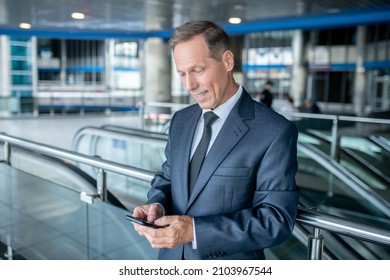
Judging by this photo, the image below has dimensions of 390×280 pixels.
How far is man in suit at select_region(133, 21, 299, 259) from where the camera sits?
140 centimetres

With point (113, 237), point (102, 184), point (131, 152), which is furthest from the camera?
point (131, 152)

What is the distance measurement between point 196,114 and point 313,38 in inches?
1179

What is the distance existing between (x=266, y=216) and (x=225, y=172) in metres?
0.21

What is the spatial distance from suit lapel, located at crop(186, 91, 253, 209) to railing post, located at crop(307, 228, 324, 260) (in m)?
0.57

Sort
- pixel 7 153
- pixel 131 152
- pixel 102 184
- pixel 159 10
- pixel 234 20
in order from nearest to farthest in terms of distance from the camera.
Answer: pixel 102 184, pixel 7 153, pixel 131 152, pixel 159 10, pixel 234 20

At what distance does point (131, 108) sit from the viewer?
2362cm

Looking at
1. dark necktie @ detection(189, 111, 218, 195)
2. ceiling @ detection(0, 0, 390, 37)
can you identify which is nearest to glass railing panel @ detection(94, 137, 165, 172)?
ceiling @ detection(0, 0, 390, 37)

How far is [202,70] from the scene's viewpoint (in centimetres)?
151

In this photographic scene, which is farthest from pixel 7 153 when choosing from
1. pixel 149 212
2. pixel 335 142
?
pixel 335 142

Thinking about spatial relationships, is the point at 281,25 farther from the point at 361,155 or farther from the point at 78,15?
the point at 361,155

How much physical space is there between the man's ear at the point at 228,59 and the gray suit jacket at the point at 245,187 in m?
0.12

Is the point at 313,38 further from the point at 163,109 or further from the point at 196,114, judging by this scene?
the point at 196,114

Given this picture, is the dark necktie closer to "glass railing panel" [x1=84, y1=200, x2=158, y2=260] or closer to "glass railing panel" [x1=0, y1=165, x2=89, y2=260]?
"glass railing panel" [x1=84, y1=200, x2=158, y2=260]
